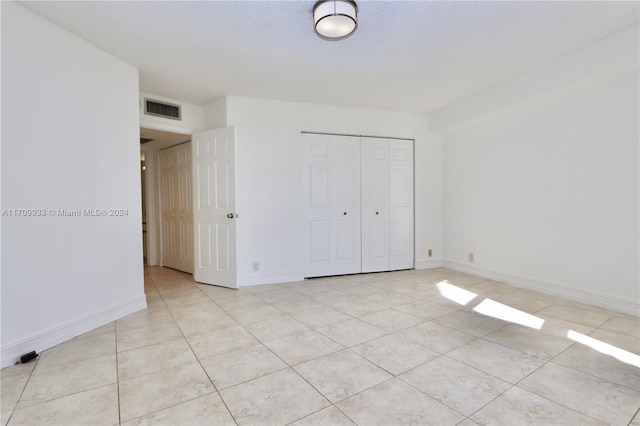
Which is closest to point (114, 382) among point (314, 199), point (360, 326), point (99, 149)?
point (360, 326)

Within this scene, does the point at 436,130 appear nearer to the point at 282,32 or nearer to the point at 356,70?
the point at 356,70

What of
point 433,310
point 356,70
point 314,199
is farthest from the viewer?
point 314,199

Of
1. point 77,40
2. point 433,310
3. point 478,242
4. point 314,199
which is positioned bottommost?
point 433,310

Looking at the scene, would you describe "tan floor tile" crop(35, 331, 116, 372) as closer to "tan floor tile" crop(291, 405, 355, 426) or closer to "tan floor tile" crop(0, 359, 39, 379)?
"tan floor tile" crop(0, 359, 39, 379)

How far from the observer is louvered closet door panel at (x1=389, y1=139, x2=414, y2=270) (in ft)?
16.5

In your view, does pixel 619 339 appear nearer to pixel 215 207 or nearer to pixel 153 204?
pixel 215 207

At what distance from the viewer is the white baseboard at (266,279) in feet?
13.8

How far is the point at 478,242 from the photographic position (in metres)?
4.64

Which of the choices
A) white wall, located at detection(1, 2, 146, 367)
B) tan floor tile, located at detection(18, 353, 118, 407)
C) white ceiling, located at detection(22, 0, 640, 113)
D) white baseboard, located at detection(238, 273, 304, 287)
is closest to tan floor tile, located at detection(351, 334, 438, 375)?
tan floor tile, located at detection(18, 353, 118, 407)

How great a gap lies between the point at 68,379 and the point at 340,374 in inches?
67.2

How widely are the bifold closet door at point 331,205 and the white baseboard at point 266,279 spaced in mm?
221

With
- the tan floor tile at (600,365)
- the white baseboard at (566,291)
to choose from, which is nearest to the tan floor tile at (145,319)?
the tan floor tile at (600,365)

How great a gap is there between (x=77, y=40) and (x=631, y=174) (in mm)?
5167

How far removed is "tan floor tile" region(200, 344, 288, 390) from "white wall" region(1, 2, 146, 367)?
54.0 inches
